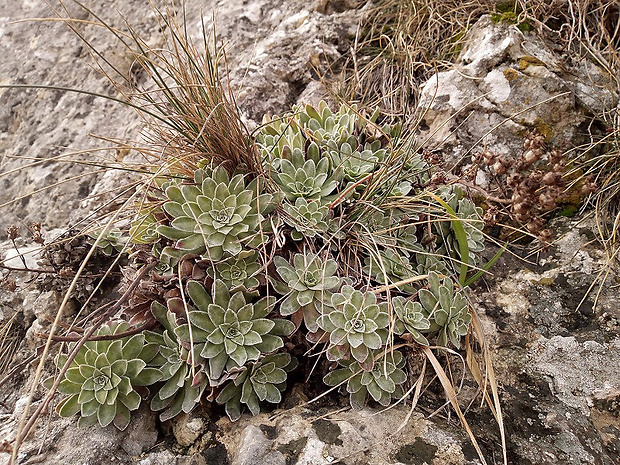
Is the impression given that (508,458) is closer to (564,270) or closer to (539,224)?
(564,270)

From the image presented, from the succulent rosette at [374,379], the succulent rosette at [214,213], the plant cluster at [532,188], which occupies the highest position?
the succulent rosette at [214,213]

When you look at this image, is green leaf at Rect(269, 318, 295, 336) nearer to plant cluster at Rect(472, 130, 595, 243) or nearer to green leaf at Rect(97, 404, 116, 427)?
green leaf at Rect(97, 404, 116, 427)

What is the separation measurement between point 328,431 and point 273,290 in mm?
540

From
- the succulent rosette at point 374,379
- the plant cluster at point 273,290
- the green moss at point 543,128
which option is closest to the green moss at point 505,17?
the green moss at point 543,128

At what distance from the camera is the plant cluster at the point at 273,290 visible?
1.55 meters

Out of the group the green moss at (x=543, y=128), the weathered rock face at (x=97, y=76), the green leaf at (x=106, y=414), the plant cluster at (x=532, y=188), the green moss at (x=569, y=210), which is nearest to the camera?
the green leaf at (x=106, y=414)

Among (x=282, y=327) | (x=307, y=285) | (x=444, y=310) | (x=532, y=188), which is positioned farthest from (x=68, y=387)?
(x=532, y=188)

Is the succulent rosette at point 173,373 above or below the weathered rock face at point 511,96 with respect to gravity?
above

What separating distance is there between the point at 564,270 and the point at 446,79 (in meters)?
1.16

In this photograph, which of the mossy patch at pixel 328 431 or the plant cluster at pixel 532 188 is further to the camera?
the plant cluster at pixel 532 188

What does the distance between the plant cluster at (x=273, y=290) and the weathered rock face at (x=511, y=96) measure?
0.61 meters

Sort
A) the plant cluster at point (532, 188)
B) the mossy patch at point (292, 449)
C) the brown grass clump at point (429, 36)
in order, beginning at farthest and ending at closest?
1. the brown grass clump at point (429, 36)
2. the plant cluster at point (532, 188)
3. the mossy patch at point (292, 449)

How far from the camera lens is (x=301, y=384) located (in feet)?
5.65

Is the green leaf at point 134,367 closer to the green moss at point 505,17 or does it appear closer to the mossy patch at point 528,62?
the mossy patch at point 528,62
